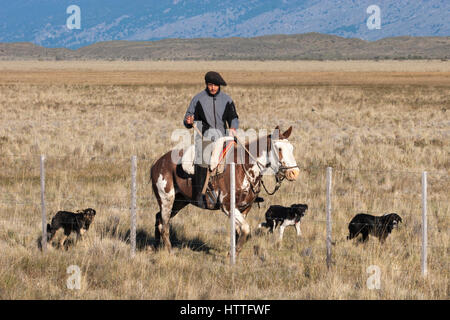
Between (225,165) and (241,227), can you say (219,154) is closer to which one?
Answer: (225,165)

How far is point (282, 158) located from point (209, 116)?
149cm

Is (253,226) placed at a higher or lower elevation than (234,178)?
lower

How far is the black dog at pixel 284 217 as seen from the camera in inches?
461

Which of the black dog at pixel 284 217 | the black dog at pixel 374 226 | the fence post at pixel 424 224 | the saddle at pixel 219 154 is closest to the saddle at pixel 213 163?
the saddle at pixel 219 154

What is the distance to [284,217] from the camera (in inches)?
469

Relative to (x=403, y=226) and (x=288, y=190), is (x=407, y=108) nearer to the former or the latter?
(x=288, y=190)

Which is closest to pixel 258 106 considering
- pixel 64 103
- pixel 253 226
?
pixel 64 103

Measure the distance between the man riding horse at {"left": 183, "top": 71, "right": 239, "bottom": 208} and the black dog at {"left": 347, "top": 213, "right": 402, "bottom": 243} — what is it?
2.79 m

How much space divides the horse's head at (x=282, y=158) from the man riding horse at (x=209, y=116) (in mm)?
870

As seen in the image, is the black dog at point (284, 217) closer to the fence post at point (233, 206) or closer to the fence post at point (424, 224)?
the fence post at point (233, 206)

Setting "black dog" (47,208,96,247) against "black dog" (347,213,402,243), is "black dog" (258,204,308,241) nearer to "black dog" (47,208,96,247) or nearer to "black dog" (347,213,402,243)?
"black dog" (347,213,402,243)

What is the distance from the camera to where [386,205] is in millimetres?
14312

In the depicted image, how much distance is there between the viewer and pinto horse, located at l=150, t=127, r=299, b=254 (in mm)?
9344
